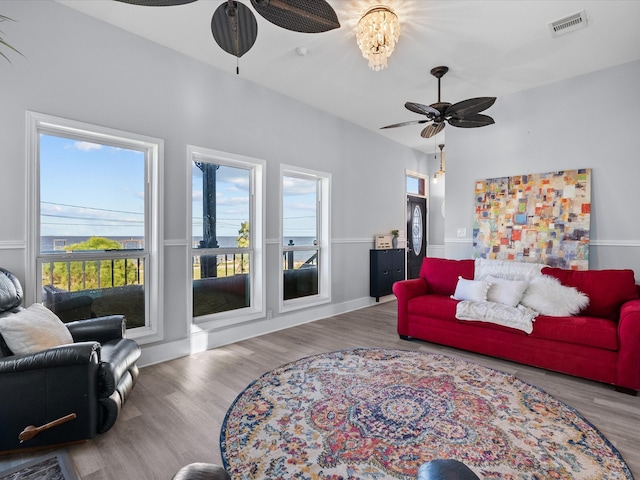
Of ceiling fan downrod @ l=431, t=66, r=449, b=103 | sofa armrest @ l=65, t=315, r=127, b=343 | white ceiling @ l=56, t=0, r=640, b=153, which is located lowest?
sofa armrest @ l=65, t=315, r=127, b=343

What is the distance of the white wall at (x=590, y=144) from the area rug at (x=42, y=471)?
15.7ft

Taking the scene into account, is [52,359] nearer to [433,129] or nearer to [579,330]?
[579,330]

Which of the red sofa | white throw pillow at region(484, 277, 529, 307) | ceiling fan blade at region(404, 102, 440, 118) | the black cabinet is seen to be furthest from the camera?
the black cabinet

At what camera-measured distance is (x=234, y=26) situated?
1.99m

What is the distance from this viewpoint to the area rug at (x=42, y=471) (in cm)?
162

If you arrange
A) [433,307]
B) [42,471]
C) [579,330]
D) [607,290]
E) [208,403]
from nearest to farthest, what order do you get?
[42,471]
[208,403]
[579,330]
[607,290]
[433,307]

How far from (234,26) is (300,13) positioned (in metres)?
0.48

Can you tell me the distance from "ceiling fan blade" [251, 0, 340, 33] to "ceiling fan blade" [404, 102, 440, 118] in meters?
1.57

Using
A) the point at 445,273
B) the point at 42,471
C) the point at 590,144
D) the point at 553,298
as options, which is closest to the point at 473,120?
the point at 590,144

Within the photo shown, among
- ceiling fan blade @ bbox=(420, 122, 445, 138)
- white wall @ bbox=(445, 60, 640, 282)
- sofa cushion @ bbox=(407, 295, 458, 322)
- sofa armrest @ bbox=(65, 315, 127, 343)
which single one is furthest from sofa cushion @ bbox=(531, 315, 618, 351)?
sofa armrest @ bbox=(65, 315, 127, 343)

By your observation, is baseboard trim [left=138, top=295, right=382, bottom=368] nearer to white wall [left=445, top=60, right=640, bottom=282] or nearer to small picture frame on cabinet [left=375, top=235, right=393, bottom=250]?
small picture frame on cabinet [left=375, top=235, right=393, bottom=250]

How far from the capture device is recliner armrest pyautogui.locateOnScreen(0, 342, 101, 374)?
1.82 m

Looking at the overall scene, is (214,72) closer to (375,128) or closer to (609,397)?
(375,128)

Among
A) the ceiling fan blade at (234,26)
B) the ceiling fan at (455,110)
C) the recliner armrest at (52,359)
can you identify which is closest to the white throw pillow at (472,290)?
the ceiling fan at (455,110)
